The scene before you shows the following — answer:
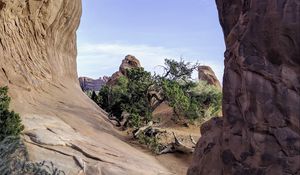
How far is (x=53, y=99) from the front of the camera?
17.6 metres

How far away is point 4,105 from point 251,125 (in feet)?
28.5

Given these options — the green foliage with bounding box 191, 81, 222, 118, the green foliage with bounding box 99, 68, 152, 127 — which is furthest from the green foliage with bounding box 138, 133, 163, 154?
the green foliage with bounding box 191, 81, 222, 118

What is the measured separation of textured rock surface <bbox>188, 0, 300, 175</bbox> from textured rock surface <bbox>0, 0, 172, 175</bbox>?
577 cm

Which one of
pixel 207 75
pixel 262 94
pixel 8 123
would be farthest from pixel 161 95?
pixel 207 75

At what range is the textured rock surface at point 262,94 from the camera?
258 inches

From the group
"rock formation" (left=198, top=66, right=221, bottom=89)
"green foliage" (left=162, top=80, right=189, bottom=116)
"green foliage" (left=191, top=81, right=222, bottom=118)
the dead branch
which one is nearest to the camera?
the dead branch

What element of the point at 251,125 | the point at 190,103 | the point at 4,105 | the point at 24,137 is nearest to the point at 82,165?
the point at 24,137

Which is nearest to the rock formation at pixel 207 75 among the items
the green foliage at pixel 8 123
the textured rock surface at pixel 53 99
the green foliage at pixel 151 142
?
the textured rock surface at pixel 53 99

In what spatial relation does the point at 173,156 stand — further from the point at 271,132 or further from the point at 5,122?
the point at 271,132

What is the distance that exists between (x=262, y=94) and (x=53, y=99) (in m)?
11.9

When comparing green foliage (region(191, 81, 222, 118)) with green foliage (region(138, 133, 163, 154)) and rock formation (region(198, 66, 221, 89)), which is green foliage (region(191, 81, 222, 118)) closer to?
green foliage (region(138, 133, 163, 154))

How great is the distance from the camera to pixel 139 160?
1531 centimetres

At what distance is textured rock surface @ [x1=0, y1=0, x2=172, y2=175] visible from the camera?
13.1 metres

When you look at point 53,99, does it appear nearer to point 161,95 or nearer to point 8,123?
point 8,123
